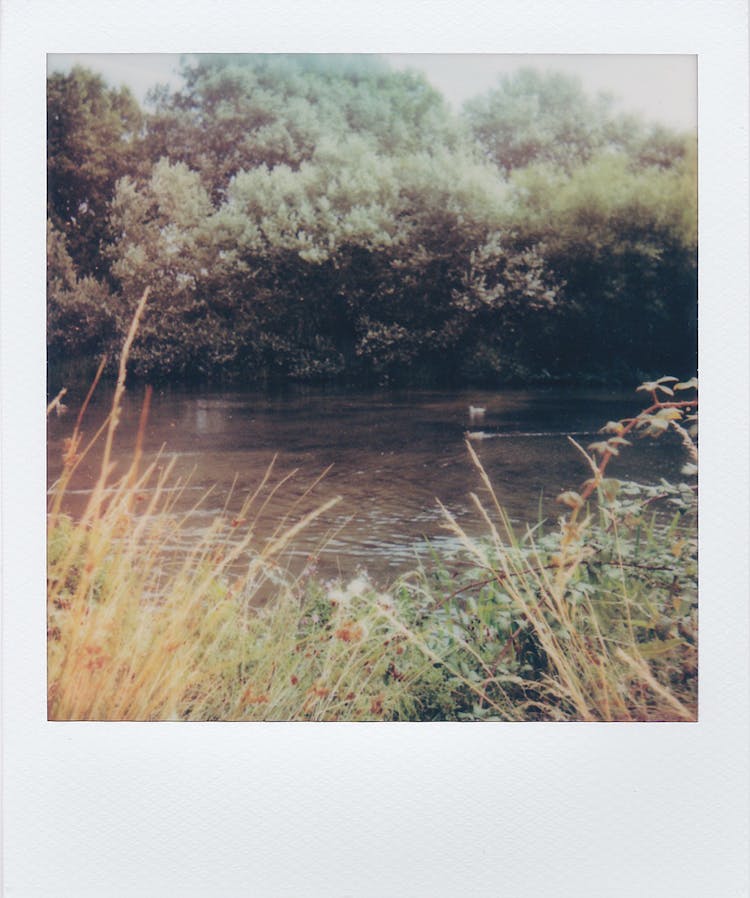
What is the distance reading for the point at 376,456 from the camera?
2.41 meters

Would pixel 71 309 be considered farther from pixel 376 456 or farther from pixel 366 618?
pixel 366 618

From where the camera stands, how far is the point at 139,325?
245 cm

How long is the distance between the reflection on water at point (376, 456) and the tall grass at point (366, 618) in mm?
46

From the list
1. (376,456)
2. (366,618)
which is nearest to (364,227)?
(376,456)

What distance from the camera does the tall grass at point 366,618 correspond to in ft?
7.56

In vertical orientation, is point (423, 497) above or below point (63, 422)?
below

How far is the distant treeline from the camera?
236cm

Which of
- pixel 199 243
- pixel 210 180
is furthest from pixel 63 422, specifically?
pixel 210 180

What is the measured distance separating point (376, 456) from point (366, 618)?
0.53 m

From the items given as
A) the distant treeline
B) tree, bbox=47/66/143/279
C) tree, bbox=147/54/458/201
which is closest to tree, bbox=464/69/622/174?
the distant treeline

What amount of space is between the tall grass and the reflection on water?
46 millimetres

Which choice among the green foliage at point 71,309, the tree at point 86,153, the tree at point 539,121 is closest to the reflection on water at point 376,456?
the green foliage at point 71,309
